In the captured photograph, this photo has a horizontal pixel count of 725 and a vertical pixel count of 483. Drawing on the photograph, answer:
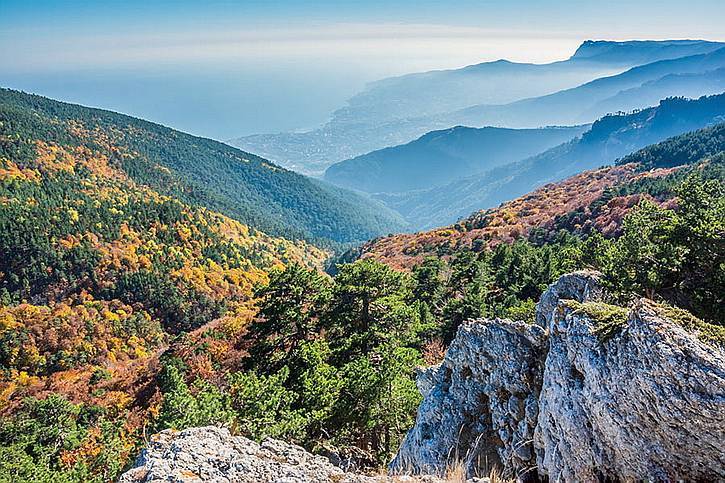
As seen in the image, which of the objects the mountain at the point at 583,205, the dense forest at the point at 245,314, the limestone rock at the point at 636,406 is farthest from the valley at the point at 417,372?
the mountain at the point at 583,205

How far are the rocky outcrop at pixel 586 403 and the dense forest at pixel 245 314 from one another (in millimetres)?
862

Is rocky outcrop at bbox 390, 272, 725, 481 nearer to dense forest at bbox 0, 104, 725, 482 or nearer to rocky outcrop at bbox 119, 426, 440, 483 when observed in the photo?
dense forest at bbox 0, 104, 725, 482

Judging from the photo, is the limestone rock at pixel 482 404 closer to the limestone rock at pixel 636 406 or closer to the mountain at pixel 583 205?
the limestone rock at pixel 636 406

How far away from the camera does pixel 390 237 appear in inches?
4759

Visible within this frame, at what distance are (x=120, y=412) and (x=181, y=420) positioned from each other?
20.3 m

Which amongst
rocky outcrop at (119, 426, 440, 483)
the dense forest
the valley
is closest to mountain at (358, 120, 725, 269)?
the dense forest

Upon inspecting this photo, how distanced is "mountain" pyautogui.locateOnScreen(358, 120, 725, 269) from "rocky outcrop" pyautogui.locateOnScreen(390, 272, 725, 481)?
157ft

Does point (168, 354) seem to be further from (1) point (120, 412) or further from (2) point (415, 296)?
(2) point (415, 296)

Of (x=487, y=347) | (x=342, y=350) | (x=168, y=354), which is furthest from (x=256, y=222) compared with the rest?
(x=487, y=347)

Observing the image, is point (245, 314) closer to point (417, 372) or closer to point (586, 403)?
point (417, 372)

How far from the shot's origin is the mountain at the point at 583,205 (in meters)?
69.5

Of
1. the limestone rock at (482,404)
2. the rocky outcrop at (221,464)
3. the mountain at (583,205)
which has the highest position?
the rocky outcrop at (221,464)

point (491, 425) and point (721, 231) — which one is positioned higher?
point (721, 231)

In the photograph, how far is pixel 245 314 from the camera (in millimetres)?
48781
